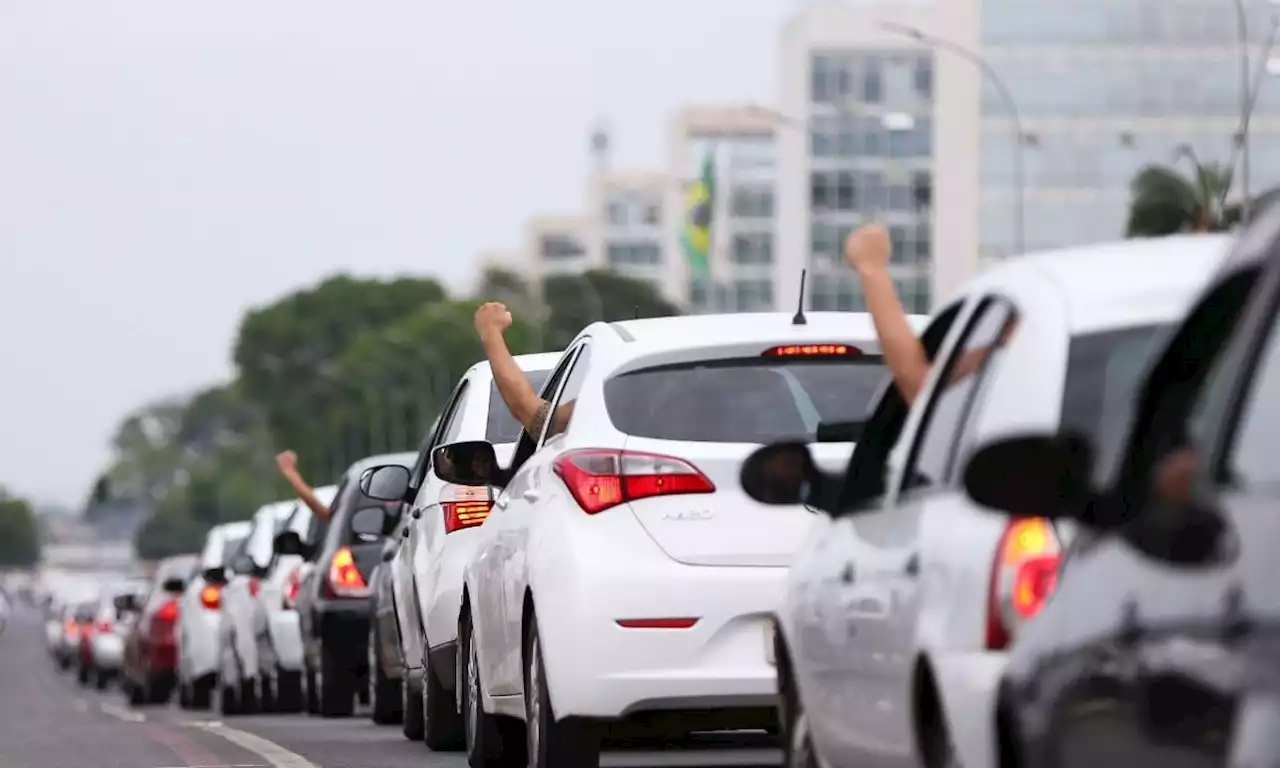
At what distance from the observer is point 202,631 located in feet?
103

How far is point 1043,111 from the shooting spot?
395 ft

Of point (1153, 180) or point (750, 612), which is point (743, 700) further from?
point (1153, 180)

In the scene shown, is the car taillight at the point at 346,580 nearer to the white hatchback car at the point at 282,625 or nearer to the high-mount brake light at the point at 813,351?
the white hatchback car at the point at 282,625

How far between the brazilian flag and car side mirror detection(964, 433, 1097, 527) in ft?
394

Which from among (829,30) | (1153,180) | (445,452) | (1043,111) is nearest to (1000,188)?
(1043,111)

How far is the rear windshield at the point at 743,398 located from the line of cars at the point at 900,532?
10 mm

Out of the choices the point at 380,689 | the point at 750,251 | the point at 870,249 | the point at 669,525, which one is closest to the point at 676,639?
the point at 669,525

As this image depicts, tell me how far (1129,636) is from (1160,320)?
56.4 inches

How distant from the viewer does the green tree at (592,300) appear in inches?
6260

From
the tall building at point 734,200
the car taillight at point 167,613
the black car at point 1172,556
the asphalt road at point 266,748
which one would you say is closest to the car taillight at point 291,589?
the asphalt road at point 266,748

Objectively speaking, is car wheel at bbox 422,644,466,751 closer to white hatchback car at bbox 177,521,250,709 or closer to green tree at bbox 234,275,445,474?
white hatchback car at bbox 177,521,250,709

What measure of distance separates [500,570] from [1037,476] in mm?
6671

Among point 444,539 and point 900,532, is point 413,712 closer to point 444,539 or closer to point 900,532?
point 444,539

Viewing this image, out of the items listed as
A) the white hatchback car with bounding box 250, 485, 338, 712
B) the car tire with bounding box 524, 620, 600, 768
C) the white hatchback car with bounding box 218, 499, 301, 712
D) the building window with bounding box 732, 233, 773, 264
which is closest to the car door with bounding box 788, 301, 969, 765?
the car tire with bounding box 524, 620, 600, 768
